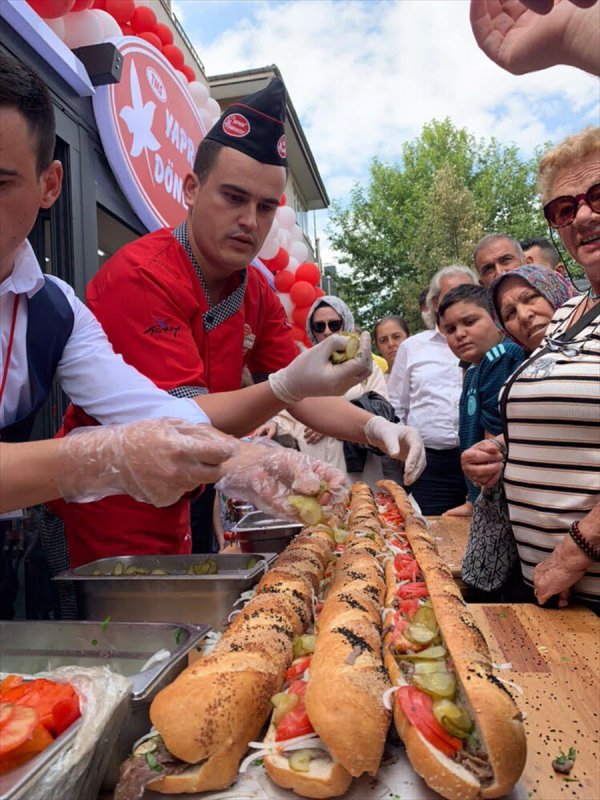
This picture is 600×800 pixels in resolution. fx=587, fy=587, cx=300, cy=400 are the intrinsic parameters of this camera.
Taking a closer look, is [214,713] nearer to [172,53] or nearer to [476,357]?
[476,357]

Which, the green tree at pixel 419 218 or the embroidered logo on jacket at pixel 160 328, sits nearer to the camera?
the embroidered logo on jacket at pixel 160 328

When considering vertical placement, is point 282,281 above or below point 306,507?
above

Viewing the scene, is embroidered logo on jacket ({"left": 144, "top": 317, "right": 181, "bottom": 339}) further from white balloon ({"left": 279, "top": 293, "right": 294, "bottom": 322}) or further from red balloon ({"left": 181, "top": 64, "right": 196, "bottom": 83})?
white balloon ({"left": 279, "top": 293, "right": 294, "bottom": 322})

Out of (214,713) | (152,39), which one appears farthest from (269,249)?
(214,713)

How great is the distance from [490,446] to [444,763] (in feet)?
6.00

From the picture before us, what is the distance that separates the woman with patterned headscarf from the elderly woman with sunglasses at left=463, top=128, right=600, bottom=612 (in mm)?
513

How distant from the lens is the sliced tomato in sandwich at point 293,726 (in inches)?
51.6

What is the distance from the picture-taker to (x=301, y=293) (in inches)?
344

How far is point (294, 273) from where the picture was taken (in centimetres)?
902

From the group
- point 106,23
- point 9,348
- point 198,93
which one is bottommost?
point 9,348

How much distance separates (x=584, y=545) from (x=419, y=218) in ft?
98.2

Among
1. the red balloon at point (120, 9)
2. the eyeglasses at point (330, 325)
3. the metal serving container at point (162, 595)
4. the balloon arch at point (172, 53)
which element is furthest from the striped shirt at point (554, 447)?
the red balloon at point (120, 9)

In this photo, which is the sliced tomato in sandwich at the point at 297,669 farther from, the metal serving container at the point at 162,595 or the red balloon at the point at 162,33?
the red balloon at the point at 162,33

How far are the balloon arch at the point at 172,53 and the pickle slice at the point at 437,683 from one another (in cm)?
413
